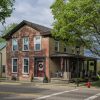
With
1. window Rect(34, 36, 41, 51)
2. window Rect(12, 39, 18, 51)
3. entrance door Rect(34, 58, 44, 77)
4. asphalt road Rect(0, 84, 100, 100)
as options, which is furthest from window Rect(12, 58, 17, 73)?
asphalt road Rect(0, 84, 100, 100)

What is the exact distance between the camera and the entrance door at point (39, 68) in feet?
154

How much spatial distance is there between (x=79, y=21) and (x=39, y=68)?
41.2 feet

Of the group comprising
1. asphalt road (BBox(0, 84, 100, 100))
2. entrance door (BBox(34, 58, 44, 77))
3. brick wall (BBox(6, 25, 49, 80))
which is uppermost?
brick wall (BBox(6, 25, 49, 80))

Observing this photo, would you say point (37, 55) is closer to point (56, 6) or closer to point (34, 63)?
point (34, 63)

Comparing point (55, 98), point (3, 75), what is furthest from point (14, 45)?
point (55, 98)

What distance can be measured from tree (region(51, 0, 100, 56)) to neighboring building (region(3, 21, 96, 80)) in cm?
597

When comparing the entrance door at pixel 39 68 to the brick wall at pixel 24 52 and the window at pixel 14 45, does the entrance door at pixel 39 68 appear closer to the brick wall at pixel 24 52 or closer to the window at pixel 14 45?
the brick wall at pixel 24 52

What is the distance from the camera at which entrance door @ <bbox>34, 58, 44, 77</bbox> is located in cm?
4681

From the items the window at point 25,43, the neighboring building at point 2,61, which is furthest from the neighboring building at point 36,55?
the neighboring building at point 2,61

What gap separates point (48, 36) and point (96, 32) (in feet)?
28.3

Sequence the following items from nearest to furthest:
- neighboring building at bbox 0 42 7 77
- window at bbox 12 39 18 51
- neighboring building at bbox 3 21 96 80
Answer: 1. neighboring building at bbox 3 21 96 80
2. window at bbox 12 39 18 51
3. neighboring building at bbox 0 42 7 77

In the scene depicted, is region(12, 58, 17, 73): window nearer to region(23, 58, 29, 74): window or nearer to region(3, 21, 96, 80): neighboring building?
region(3, 21, 96, 80): neighboring building

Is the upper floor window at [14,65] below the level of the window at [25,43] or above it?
below

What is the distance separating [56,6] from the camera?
3956 centimetres
